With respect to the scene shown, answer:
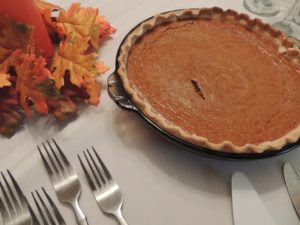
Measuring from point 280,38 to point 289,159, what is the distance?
0.51 metres

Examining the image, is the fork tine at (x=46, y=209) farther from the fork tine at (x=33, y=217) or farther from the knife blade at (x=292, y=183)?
the knife blade at (x=292, y=183)

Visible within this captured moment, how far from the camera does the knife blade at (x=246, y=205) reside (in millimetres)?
804

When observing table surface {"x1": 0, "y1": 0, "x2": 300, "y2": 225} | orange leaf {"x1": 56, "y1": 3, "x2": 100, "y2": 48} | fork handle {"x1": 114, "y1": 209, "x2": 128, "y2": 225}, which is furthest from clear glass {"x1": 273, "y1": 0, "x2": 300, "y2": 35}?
fork handle {"x1": 114, "y1": 209, "x2": 128, "y2": 225}

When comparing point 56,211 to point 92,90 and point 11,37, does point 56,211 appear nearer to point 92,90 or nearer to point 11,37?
point 92,90

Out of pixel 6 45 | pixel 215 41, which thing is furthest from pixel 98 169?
pixel 215 41

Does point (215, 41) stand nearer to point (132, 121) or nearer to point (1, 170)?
point (132, 121)

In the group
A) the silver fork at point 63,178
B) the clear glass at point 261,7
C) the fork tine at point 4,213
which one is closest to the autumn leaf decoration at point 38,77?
the silver fork at point 63,178

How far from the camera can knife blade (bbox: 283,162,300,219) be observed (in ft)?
2.80

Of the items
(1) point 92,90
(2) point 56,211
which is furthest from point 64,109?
(2) point 56,211

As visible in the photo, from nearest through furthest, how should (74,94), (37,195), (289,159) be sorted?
(37,195), (289,159), (74,94)

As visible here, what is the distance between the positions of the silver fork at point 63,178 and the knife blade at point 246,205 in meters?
0.40

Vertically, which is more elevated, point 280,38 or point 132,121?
point 280,38

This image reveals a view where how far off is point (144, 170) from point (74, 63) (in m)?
0.42

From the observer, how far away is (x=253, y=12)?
58.4 inches
